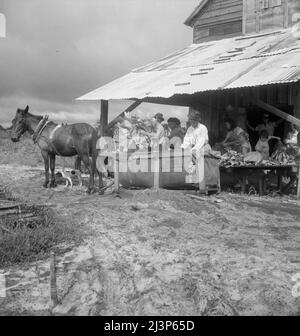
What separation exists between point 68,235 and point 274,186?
6.55m

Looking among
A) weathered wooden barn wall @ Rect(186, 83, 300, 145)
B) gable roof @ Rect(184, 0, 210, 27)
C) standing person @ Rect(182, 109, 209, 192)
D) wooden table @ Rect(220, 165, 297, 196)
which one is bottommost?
wooden table @ Rect(220, 165, 297, 196)

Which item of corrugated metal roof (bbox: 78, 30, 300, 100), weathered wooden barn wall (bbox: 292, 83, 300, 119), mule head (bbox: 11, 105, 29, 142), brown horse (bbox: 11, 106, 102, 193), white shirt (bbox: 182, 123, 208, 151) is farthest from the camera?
mule head (bbox: 11, 105, 29, 142)

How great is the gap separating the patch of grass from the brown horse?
439 centimetres

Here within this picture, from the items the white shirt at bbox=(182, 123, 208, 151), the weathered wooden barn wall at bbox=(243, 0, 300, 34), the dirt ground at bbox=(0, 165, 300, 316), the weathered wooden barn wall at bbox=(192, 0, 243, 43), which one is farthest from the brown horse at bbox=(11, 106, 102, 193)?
the weathered wooden barn wall at bbox=(192, 0, 243, 43)

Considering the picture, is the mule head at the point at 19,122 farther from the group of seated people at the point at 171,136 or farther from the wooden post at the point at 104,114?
the group of seated people at the point at 171,136

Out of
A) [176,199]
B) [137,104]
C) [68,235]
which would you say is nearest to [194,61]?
[137,104]

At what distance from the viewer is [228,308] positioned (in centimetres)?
396

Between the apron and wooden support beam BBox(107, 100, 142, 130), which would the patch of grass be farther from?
wooden support beam BBox(107, 100, 142, 130)

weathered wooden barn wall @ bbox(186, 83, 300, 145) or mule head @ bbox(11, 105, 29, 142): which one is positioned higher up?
weathered wooden barn wall @ bbox(186, 83, 300, 145)

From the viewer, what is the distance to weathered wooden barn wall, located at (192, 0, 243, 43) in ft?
49.0

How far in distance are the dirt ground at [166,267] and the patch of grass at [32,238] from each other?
182 mm

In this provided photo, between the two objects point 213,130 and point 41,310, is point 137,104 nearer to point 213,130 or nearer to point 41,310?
point 213,130

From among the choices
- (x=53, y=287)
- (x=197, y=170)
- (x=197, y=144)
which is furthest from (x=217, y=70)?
(x=53, y=287)
